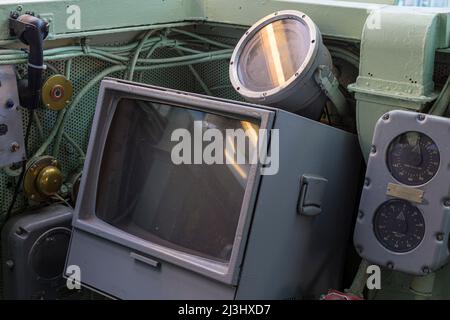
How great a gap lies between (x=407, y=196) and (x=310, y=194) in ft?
0.89

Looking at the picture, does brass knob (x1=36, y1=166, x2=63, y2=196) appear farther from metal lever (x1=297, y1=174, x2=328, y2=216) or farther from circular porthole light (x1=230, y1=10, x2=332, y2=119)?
metal lever (x1=297, y1=174, x2=328, y2=216)

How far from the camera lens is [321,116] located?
1.87m

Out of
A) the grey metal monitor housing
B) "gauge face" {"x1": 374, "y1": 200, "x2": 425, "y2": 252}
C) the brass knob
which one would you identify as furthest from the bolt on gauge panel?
the brass knob

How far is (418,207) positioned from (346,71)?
657 mm

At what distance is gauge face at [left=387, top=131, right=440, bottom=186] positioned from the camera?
4.92 ft

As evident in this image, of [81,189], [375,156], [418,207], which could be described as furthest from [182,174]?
Result: [418,207]

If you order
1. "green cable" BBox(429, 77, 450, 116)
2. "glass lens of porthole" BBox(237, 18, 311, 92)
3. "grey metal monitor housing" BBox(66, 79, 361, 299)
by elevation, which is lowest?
"grey metal monitor housing" BBox(66, 79, 361, 299)

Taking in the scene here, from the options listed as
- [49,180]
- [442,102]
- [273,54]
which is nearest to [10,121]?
[49,180]

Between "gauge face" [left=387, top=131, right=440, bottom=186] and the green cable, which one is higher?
the green cable

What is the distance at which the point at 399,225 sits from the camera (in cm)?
155

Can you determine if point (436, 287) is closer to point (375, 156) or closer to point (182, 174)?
point (375, 156)

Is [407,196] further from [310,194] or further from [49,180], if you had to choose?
[49,180]

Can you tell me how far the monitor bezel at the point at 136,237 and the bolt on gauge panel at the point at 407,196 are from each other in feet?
1.35

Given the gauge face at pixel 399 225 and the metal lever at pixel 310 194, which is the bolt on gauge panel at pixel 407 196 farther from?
the metal lever at pixel 310 194
